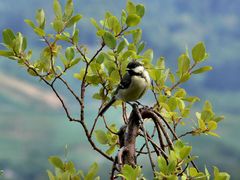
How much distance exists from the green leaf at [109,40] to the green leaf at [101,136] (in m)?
0.32

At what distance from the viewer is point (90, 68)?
62.5 inches

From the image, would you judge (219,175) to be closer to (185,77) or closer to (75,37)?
(185,77)

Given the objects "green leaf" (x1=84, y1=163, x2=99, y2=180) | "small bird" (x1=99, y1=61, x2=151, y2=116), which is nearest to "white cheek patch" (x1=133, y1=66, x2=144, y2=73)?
"small bird" (x1=99, y1=61, x2=151, y2=116)

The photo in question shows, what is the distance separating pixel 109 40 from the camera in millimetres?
1370

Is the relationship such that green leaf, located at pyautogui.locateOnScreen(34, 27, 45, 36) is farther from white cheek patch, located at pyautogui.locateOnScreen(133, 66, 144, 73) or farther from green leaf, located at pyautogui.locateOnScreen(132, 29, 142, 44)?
white cheek patch, located at pyautogui.locateOnScreen(133, 66, 144, 73)

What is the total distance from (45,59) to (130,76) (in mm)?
617

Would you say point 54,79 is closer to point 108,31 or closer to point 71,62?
point 71,62

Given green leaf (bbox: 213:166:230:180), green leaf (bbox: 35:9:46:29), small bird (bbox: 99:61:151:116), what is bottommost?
green leaf (bbox: 213:166:230:180)

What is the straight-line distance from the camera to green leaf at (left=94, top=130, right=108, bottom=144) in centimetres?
157

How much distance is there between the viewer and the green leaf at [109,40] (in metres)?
1.36

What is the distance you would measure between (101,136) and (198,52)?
1.35 ft

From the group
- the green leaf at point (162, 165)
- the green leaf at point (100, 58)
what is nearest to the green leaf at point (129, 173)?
the green leaf at point (162, 165)

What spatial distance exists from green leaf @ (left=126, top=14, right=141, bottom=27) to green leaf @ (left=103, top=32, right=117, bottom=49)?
0.08 meters

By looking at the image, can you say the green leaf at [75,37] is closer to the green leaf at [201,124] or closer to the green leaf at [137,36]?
A: the green leaf at [137,36]
